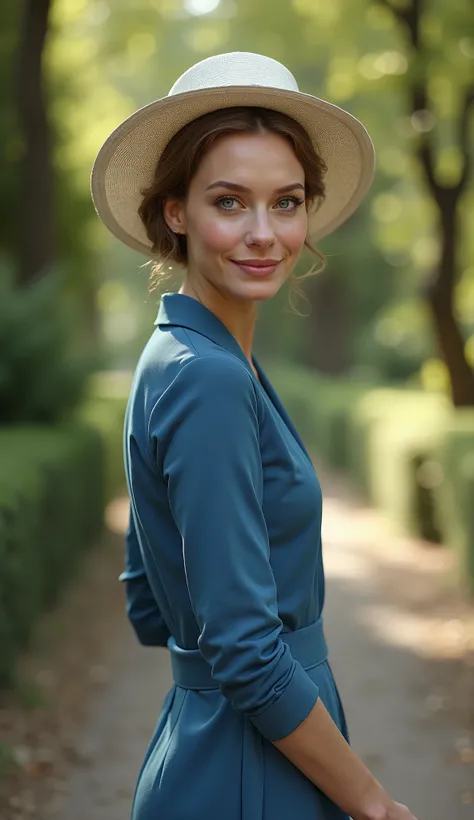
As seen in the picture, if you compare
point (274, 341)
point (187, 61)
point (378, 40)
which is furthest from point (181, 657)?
point (274, 341)

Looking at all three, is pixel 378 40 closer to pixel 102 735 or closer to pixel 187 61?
pixel 187 61

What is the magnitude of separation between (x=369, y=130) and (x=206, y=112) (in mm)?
12981

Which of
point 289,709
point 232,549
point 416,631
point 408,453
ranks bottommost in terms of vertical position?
point 416,631

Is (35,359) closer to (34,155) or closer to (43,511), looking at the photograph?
(43,511)

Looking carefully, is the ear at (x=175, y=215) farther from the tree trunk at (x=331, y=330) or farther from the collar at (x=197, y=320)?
the tree trunk at (x=331, y=330)

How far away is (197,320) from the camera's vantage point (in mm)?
1951

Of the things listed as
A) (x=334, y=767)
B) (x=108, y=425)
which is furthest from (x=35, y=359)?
(x=334, y=767)

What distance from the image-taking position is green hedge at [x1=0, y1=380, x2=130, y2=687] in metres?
5.50

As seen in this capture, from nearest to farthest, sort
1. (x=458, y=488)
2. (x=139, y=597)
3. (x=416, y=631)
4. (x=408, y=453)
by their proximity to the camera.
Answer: (x=139, y=597) < (x=416, y=631) < (x=458, y=488) < (x=408, y=453)

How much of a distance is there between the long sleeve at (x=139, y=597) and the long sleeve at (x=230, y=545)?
667mm

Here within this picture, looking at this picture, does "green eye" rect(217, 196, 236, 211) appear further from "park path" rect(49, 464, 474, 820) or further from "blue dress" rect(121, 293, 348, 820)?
"park path" rect(49, 464, 474, 820)

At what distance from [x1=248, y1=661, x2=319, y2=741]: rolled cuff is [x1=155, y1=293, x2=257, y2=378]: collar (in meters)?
0.53

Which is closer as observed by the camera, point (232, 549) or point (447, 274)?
point (232, 549)

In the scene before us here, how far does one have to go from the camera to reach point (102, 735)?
18.2 ft
